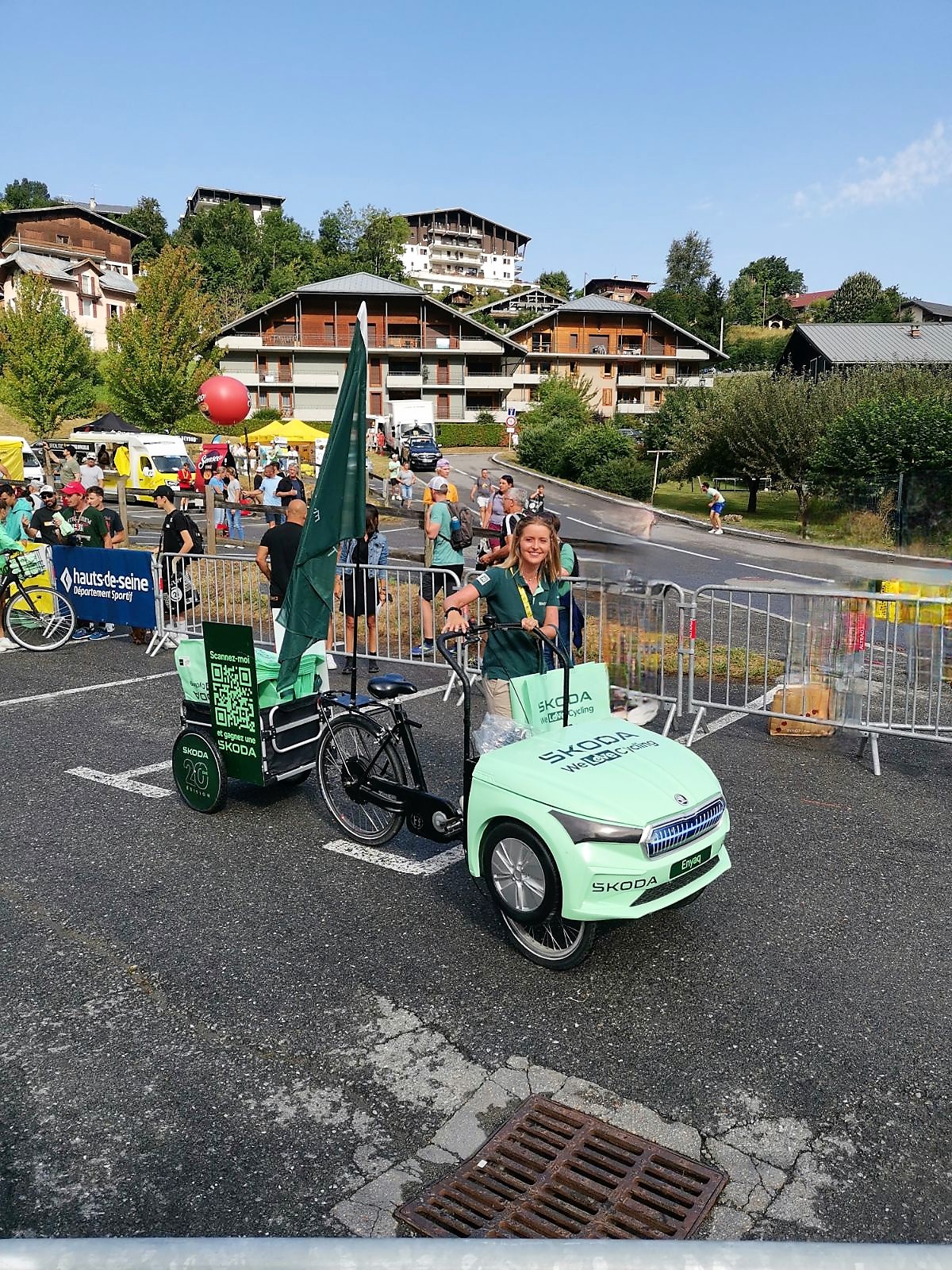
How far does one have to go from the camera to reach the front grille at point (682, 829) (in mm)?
4371

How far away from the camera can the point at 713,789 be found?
4.73 meters

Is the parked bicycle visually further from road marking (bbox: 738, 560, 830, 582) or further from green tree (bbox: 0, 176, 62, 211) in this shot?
green tree (bbox: 0, 176, 62, 211)

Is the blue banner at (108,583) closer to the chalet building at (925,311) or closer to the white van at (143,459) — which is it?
the white van at (143,459)

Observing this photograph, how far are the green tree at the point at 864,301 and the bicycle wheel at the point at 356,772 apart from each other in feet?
380

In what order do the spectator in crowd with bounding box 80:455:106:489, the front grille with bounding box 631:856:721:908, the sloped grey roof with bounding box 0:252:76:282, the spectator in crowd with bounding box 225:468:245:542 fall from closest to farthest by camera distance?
the front grille with bounding box 631:856:721:908, the spectator in crowd with bounding box 225:468:245:542, the spectator in crowd with bounding box 80:455:106:489, the sloped grey roof with bounding box 0:252:76:282

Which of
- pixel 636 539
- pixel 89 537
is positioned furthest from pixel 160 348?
pixel 89 537

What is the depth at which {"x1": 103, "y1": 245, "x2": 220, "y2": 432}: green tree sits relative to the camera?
150ft

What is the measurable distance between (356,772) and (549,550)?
1716mm

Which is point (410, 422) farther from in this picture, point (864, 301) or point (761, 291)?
point (761, 291)

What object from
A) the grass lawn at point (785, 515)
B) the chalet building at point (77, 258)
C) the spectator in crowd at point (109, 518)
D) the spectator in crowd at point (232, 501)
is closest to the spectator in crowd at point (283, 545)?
the spectator in crowd at point (109, 518)

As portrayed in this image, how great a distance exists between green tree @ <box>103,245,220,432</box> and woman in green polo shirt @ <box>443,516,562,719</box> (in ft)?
145

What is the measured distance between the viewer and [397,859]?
6168mm

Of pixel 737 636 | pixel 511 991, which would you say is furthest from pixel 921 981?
pixel 737 636

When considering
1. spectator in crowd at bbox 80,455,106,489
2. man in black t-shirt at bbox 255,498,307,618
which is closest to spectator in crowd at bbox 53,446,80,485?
spectator in crowd at bbox 80,455,106,489
